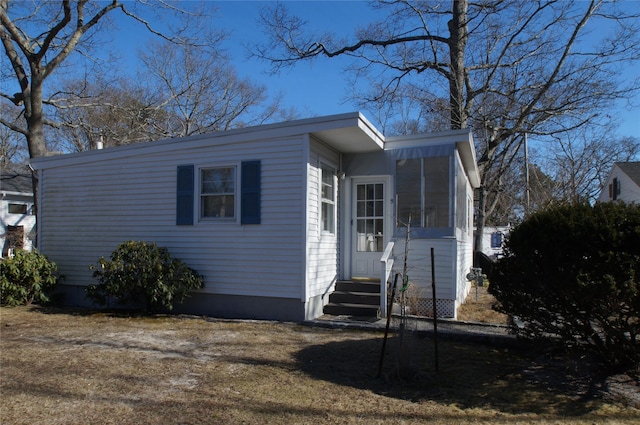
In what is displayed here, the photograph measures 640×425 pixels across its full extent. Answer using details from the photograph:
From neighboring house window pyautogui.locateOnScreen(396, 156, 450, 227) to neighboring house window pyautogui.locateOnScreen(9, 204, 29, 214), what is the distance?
21321 millimetres

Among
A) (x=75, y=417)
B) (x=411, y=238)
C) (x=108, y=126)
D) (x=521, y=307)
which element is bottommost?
(x=75, y=417)

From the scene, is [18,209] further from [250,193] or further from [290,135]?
[290,135]

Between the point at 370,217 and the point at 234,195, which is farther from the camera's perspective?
the point at 370,217

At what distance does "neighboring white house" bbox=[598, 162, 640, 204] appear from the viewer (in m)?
23.7

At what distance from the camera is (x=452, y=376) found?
4.84 meters

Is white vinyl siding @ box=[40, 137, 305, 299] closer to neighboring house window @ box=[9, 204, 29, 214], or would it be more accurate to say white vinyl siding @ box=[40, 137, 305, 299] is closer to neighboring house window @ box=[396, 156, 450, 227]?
neighboring house window @ box=[396, 156, 450, 227]

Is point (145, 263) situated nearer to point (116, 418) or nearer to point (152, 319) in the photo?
point (152, 319)

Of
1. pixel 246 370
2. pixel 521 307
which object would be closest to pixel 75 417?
pixel 246 370

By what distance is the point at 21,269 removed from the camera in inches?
357

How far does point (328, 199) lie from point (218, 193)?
207cm

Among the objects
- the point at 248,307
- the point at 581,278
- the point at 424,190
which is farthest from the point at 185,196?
the point at 581,278

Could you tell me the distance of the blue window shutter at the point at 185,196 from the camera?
8.62 meters

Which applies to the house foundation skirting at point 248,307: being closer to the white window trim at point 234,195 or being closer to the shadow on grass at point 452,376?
the white window trim at point 234,195

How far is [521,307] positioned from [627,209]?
4.55 ft
